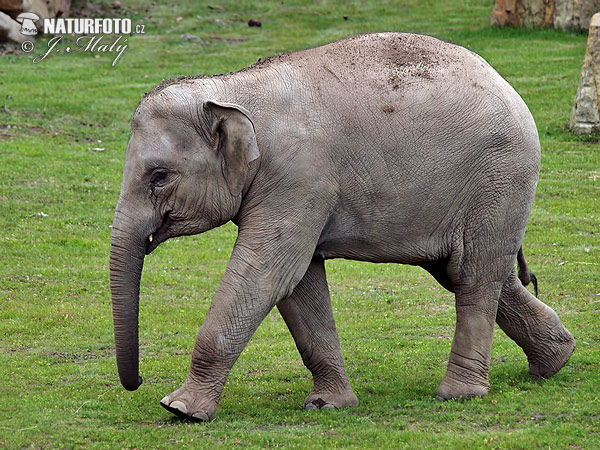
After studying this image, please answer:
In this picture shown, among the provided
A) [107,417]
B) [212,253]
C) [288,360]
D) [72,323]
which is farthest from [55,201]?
[107,417]

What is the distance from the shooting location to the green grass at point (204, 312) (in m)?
7.26

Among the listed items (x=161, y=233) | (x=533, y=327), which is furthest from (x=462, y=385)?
(x=161, y=233)

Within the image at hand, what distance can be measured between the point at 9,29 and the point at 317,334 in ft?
60.3

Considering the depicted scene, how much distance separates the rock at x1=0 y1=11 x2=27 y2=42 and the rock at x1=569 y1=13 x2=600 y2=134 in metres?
12.9

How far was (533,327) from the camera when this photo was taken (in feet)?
28.1

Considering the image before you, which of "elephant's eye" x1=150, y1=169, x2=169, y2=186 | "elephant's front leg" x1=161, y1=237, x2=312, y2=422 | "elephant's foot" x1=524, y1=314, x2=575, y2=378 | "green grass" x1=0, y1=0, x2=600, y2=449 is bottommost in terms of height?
"green grass" x1=0, y1=0, x2=600, y2=449

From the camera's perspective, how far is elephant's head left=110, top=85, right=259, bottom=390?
711 cm

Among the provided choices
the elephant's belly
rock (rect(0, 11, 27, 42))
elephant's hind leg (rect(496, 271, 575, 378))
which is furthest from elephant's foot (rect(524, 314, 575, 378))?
rock (rect(0, 11, 27, 42))

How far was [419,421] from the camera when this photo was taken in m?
7.41

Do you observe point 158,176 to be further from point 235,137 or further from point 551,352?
point 551,352

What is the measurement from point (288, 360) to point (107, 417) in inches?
90.9

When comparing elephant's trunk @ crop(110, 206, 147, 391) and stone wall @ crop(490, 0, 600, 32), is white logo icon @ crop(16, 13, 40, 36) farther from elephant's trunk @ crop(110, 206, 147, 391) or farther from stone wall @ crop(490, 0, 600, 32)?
elephant's trunk @ crop(110, 206, 147, 391)

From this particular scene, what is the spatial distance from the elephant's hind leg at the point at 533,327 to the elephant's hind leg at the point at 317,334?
1486mm

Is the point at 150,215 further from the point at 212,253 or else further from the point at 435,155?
the point at 212,253
